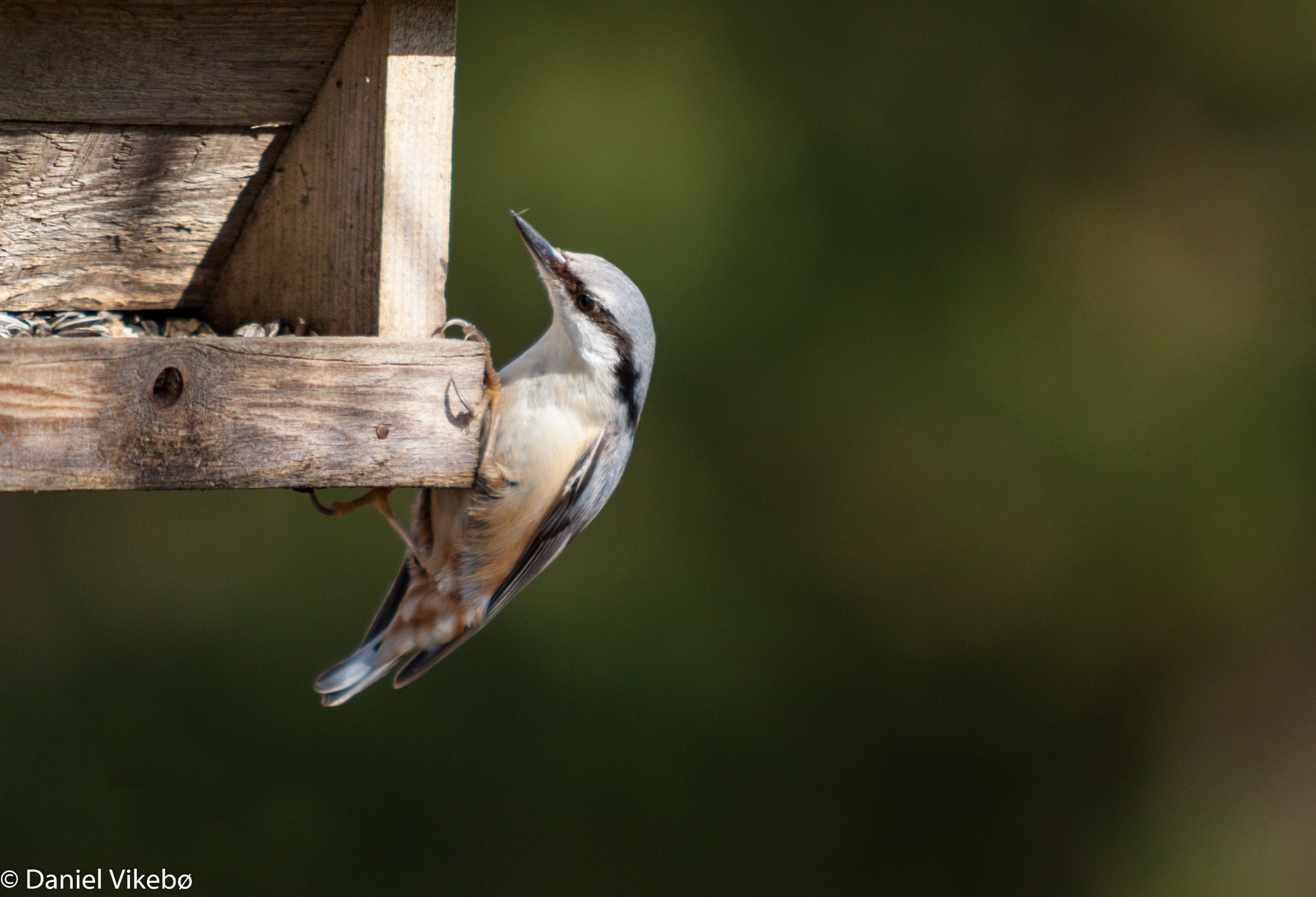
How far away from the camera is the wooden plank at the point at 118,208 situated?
1.60m

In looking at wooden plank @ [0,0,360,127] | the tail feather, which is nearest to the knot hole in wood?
wooden plank @ [0,0,360,127]

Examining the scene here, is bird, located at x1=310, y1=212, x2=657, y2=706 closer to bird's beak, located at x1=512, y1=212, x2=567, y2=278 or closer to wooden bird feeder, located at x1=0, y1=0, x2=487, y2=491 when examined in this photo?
bird's beak, located at x1=512, y1=212, x2=567, y2=278

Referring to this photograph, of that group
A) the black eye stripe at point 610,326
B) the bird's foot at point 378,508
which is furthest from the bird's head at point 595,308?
the bird's foot at point 378,508

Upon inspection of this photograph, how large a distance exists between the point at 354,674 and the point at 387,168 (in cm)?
90

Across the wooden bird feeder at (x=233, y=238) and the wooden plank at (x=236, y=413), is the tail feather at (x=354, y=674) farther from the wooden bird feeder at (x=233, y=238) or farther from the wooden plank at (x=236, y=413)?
the wooden plank at (x=236, y=413)

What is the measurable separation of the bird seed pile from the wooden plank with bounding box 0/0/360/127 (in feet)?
0.92

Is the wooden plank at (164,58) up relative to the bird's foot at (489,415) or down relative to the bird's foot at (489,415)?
up

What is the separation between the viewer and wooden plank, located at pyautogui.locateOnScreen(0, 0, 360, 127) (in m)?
1.44

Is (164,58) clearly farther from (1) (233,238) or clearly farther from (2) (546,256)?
(2) (546,256)

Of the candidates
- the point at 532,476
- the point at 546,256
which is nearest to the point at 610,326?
the point at 546,256

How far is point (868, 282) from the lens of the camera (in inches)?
146

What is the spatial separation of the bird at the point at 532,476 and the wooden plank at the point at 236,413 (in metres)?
0.18

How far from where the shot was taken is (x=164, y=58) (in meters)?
1.51

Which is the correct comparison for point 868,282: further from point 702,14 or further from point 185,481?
point 185,481
